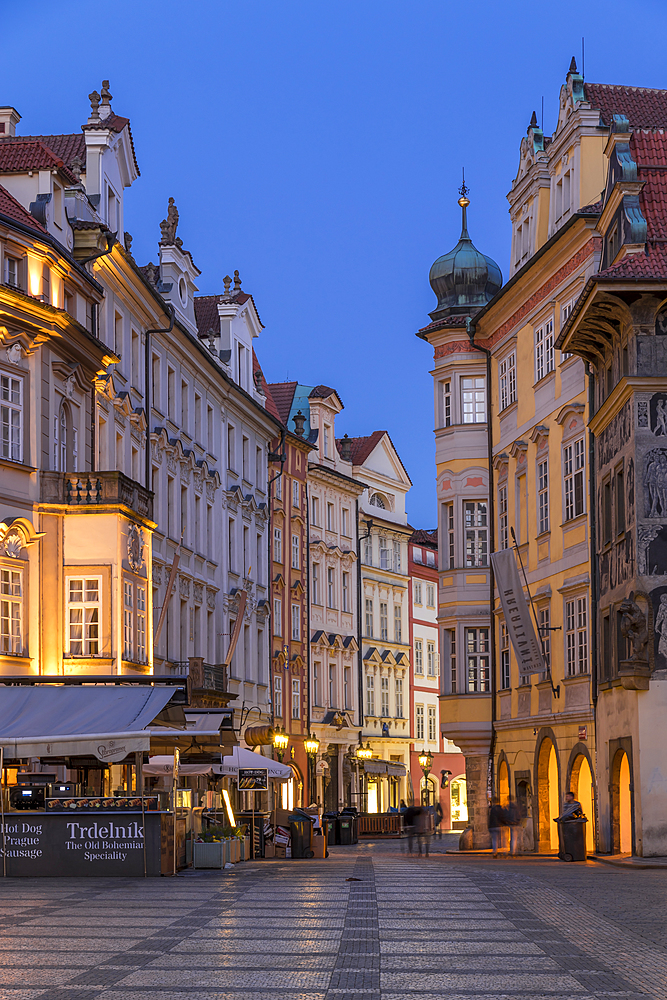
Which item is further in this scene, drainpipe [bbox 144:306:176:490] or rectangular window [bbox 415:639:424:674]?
rectangular window [bbox 415:639:424:674]

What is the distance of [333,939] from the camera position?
45.8 ft

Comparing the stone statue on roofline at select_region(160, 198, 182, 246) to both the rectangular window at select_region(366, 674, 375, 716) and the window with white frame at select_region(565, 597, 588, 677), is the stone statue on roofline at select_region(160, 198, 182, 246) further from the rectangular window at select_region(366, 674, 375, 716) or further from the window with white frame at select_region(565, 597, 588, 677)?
the rectangular window at select_region(366, 674, 375, 716)

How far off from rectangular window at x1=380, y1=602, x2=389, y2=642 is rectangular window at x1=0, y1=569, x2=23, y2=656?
5105 centimetres

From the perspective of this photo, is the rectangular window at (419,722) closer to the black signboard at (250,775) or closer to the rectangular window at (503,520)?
the rectangular window at (503,520)

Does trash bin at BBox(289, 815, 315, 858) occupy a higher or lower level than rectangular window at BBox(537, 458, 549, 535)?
lower

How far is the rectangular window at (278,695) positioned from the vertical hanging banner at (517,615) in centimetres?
2374

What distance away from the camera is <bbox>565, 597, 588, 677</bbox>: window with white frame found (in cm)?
3522

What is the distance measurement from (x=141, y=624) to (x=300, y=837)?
6024 millimetres

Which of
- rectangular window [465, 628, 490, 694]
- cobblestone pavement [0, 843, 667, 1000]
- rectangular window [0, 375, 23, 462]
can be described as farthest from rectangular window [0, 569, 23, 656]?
rectangular window [465, 628, 490, 694]

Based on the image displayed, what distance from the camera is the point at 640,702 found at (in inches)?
1136

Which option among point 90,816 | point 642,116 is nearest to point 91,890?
point 90,816

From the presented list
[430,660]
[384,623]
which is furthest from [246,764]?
[430,660]

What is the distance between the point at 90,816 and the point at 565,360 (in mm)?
18723

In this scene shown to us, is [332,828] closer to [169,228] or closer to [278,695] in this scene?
[278,695]
